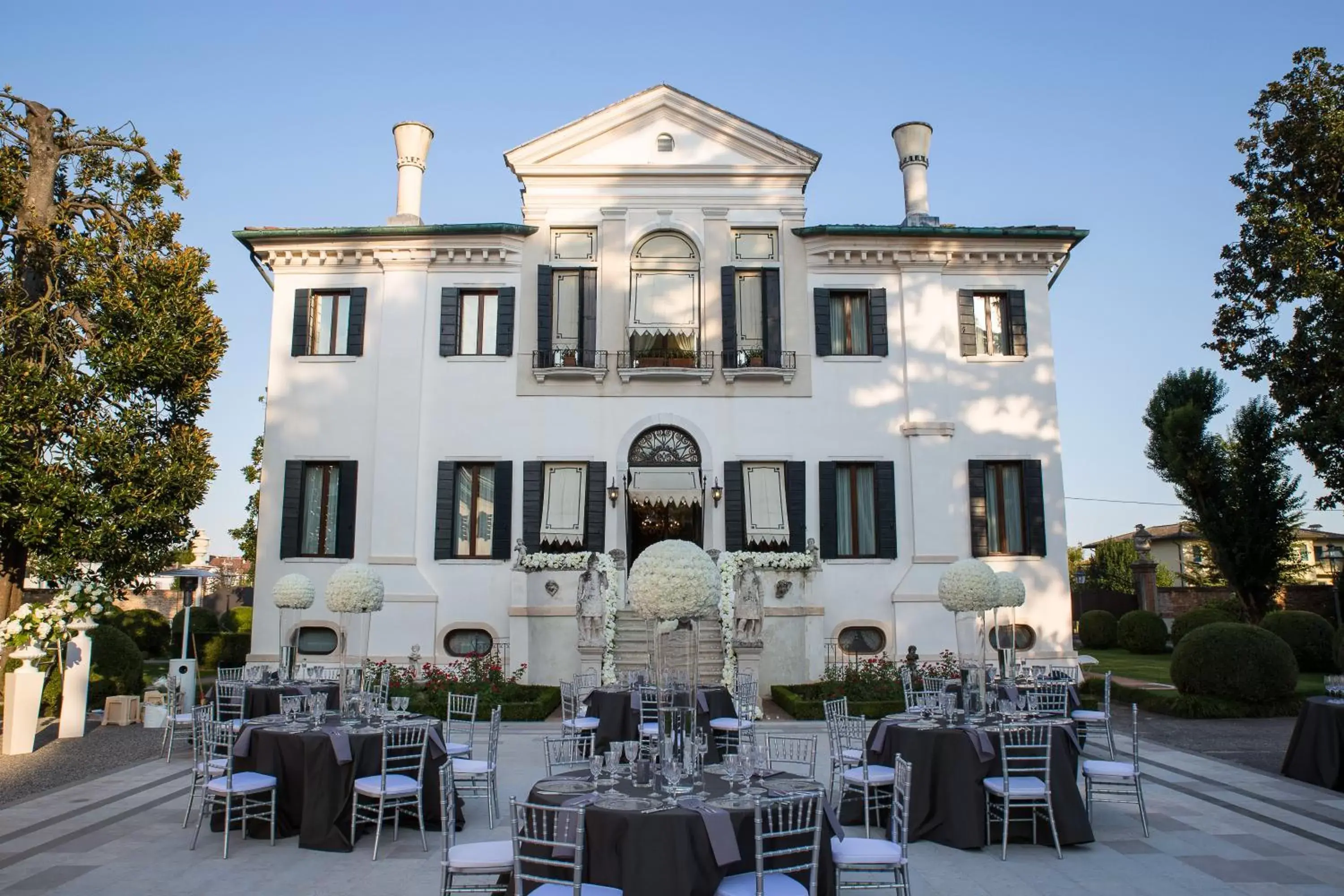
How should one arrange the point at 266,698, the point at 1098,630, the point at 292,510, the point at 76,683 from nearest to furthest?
1. the point at 266,698
2. the point at 76,683
3. the point at 292,510
4. the point at 1098,630

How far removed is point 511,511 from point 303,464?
4676mm

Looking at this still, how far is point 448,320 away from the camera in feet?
65.7

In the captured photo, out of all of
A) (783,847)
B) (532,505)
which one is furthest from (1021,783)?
(532,505)

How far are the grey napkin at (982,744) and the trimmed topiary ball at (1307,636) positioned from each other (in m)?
20.1

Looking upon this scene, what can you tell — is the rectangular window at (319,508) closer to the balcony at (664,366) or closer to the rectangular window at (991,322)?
the balcony at (664,366)

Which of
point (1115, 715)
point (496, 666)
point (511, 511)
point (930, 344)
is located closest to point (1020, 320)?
point (930, 344)

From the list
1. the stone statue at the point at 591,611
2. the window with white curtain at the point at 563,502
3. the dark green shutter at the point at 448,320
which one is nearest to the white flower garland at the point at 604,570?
the stone statue at the point at 591,611

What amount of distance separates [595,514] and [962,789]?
1205cm

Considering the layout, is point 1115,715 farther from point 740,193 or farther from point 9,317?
point 9,317

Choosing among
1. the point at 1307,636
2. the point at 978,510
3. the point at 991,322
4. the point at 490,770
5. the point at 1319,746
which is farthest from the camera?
the point at 1307,636

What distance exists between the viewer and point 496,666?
1719 centimetres

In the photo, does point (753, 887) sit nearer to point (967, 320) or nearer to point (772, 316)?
point (772, 316)

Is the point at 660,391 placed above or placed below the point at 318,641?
above

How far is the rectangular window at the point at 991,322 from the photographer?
804 inches
